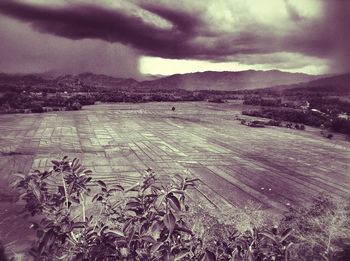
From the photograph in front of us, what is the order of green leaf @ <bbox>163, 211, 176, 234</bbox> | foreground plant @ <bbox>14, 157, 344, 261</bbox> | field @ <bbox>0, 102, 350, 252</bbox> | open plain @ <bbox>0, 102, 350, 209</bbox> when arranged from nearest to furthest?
green leaf @ <bbox>163, 211, 176, 234</bbox>
foreground plant @ <bbox>14, 157, 344, 261</bbox>
field @ <bbox>0, 102, 350, 252</bbox>
open plain @ <bbox>0, 102, 350, 209</bbox>

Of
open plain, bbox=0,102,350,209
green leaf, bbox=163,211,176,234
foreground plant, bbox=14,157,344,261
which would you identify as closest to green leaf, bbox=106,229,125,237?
foreground plant, bbox=14,157,344,261

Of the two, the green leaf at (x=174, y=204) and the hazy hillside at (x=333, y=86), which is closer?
the green leaf at (x=174, y=204)

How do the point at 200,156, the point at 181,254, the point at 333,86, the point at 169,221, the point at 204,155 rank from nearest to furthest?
the point at 169,221 < the point at 181,254 < the point at 200,156 < the point at 204,155 < the point at 333,86

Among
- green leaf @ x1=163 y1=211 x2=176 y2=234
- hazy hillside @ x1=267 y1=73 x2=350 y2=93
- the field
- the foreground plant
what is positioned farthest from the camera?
hazy hillside @ x1=267 y1=73 x2=350 y2=93

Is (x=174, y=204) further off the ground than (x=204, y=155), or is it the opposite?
(x=174, y=204)

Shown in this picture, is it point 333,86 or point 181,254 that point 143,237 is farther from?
point 333,86

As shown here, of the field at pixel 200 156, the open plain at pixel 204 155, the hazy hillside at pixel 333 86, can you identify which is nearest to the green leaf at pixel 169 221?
the field at pixel 200 156

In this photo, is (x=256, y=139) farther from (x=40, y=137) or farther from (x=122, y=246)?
(x=122, y=246)

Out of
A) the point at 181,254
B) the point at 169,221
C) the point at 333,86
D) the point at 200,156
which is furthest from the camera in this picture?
the point at 333,86

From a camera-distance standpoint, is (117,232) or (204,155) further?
(204,155)

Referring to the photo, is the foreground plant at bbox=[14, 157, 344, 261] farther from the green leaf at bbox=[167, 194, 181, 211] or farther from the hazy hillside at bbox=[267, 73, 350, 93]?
the hazy hillside at bbox=[267, 73, 350, 93]

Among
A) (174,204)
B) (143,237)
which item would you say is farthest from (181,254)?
(174,204)

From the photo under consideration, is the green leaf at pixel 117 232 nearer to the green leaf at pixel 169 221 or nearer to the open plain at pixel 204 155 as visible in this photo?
the green leaf at pixel 169 221
